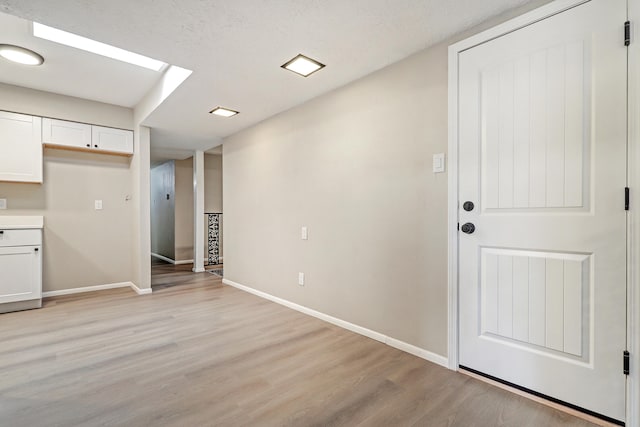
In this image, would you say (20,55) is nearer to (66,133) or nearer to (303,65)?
(66,133)

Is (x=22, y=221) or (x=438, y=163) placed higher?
(x=438, y=163)

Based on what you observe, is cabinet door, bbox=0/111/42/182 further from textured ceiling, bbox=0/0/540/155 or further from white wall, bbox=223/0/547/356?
white wall, bbox=223/0/547/356

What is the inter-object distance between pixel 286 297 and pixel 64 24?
2.97m

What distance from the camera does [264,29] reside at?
193 cm

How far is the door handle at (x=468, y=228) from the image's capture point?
1896 millimetres

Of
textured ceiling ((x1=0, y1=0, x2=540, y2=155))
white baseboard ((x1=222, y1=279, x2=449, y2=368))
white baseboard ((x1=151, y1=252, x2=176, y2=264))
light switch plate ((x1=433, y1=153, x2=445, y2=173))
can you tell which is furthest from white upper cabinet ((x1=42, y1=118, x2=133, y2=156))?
light switch plate ((x1=433, y1=153, x2=445, y2=173))

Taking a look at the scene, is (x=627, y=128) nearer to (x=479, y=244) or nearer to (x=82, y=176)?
(x=479, y=244)

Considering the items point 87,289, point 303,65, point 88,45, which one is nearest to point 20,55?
point 88,45

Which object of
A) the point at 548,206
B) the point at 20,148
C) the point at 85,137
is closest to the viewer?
the point at 548,206

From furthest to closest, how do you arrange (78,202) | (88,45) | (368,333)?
(78,202) → (88,45) → (368,333)

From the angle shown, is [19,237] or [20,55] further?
[19,237]

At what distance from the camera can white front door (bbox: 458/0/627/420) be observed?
1439 millimetres

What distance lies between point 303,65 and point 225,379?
2359 millimetres

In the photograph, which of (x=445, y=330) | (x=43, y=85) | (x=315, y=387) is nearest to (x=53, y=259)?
(x=43, y=85)
